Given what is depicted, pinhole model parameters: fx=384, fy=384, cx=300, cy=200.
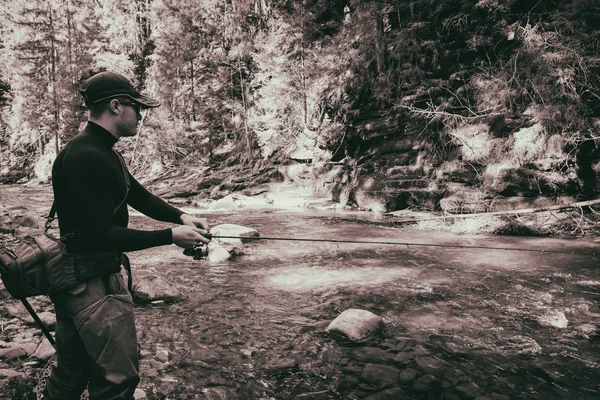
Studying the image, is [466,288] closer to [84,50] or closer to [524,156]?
[524,156]

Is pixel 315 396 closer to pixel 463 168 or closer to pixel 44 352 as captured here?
pixel 44 352

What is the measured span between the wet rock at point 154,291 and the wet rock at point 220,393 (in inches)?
95.1

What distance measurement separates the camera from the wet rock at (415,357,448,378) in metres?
3.65

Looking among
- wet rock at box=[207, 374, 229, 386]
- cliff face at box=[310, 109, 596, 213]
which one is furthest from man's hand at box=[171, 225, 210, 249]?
cliff face at box=[310, 109, 596, 213]

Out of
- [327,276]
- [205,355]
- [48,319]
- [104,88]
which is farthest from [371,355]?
[48,319]

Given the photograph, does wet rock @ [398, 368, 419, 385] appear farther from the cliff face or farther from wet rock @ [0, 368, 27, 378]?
the cliff face

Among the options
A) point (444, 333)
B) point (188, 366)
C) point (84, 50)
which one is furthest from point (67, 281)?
point (84, 50)

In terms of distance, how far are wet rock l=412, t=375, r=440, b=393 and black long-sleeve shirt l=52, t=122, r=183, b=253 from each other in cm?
260

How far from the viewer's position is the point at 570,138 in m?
10.3

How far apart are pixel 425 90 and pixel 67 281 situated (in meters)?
15.6

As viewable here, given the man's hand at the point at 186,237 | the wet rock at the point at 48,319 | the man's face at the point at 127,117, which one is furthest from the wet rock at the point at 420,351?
the wet rock at the point at 48,319

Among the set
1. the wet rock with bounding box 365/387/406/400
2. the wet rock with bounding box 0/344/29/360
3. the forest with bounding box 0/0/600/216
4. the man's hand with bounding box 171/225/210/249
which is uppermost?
the forest with bounding box 0/0/600/216

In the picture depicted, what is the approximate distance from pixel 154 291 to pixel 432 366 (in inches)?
151

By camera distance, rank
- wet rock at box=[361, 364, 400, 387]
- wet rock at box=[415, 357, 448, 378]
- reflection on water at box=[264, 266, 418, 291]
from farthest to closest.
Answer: reflection on water at box=[264, 266, 418, 291]
wet rock at box=[415, 357, 448, 378]
wet rock at box=[361, 364, 400, 387]
